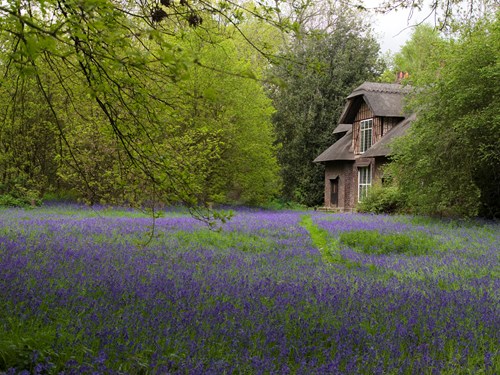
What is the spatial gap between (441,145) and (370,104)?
12.7 metres

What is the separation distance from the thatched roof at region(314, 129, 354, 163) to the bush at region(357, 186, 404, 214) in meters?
6.67

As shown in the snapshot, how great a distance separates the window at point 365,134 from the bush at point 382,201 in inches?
217

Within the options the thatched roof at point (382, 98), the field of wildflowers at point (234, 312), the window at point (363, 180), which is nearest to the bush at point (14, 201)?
the field of wildflowers at point (234, 312)

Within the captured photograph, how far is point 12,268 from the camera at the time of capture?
6.26 m

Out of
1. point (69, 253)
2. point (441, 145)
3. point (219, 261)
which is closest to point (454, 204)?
point (441, 145)

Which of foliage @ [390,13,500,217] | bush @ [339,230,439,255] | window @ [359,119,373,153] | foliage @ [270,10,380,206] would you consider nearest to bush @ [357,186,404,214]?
foliage @ [390,13,500,217]

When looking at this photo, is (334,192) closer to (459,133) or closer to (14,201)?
(459,133)

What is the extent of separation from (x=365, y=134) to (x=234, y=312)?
29.6m

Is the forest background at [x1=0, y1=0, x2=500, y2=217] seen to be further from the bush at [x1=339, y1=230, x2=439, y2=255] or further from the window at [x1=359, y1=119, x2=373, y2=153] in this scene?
the window at [x1=359, y1=119, x2=373, y2=153]

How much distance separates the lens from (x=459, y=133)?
18.8 m

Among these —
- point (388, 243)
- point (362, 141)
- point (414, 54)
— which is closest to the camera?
point (388, 243)

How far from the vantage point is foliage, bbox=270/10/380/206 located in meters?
39.0

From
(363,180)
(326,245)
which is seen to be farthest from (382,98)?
(326,245)

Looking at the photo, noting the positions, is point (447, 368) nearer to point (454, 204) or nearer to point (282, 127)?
point (454, 204)
